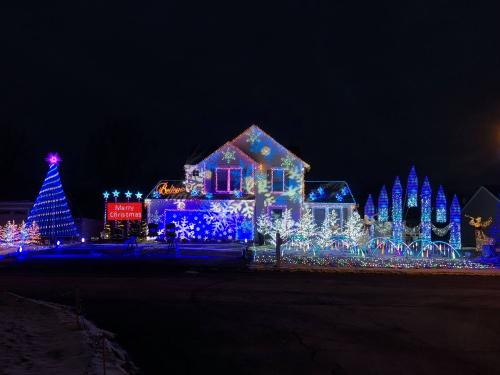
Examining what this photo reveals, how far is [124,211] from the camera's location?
114 feet

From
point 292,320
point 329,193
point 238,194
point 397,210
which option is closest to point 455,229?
point 397,210

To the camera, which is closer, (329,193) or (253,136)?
(253,136)

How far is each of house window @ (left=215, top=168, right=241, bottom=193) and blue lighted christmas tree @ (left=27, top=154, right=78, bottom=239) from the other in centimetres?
947

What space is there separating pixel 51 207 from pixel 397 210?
1962 centimetres

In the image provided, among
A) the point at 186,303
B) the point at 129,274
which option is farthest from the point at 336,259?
the point at 186,303

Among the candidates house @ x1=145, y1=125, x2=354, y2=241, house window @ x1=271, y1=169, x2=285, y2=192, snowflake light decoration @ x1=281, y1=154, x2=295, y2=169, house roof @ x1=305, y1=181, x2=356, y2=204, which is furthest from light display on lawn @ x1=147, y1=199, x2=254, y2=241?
house roof @ x1=305, y1=181, x2=356, y2=204

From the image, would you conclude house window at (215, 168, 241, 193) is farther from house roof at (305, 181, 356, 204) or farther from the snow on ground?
the snow on ground

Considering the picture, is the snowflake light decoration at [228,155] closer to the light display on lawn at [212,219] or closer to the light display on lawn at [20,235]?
the light display on lawn at [212,219]

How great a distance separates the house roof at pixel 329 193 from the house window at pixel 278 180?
1965 mm

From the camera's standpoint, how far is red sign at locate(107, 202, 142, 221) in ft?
114

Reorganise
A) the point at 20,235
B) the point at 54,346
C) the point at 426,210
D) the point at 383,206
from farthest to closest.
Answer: the point at 383,206
the point at 426,210
the point at 20,235
the point at 54,346

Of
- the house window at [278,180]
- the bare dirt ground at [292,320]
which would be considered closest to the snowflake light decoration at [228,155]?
the house window at [278,180]

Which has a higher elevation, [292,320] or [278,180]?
[278,180]

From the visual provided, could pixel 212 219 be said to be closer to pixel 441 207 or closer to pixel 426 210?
pixel 426 210
